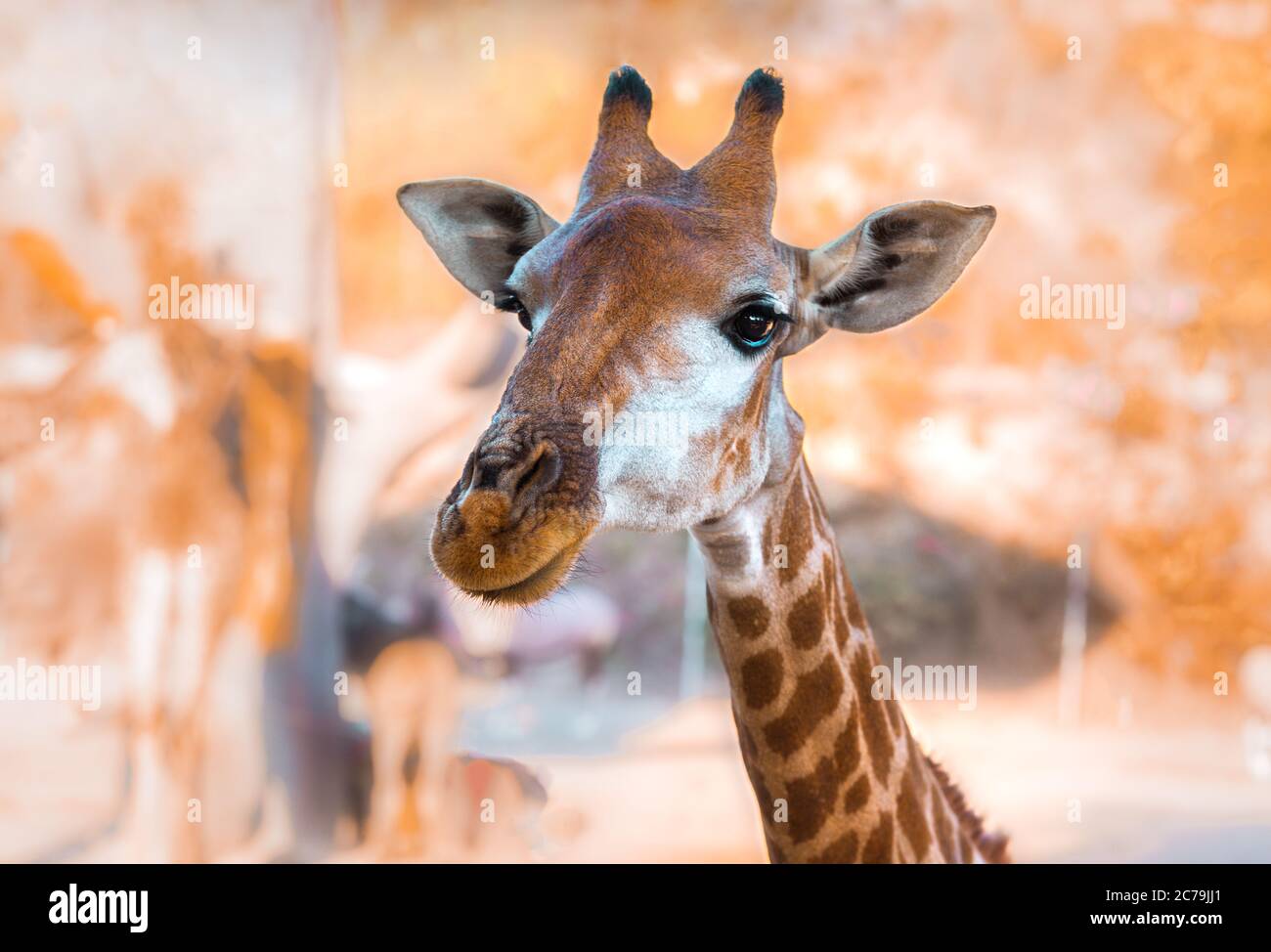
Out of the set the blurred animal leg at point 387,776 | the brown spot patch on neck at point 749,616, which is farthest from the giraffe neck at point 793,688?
the blurred animal leg at point 387,776

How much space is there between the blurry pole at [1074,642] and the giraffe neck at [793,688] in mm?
6187

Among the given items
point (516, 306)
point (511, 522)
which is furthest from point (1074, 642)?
point (511, 522)

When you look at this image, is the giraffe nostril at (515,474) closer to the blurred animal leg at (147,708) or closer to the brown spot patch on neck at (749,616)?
the brown spot patch on neck at (749,616)

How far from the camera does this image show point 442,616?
292 inches

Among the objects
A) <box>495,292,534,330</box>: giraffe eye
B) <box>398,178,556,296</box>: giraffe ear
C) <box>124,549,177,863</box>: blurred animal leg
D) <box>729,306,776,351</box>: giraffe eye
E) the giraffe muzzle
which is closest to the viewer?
the giraffe muzzle

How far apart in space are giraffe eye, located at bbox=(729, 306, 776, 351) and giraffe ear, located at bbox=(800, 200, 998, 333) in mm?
235

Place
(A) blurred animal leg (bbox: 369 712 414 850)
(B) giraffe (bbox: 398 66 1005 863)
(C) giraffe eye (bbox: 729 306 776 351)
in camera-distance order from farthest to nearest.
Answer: (A) blurred animal leg (bbox: 369 712 414 850) < (C) giraffe eye (bbox: 729 306 776 351) < (B) giraffe (bbox: 398 66 1005 863)

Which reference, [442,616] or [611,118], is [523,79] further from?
[611,118]

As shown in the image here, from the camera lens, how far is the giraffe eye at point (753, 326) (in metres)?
1.97

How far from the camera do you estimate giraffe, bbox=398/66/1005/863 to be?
5.69ft

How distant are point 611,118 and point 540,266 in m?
0.49

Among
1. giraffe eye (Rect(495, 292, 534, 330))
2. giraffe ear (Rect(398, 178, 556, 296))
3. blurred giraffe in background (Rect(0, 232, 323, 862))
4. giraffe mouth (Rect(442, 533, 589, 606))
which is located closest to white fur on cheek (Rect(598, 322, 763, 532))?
giraffe mouth (Rect(442, 533, 589, 606))

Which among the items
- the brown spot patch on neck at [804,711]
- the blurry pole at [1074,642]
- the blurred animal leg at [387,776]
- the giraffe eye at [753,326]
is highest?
the giraffe eye at [753,326]

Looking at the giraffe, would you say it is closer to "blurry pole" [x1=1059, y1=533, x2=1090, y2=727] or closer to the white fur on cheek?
the white fur on cheek
